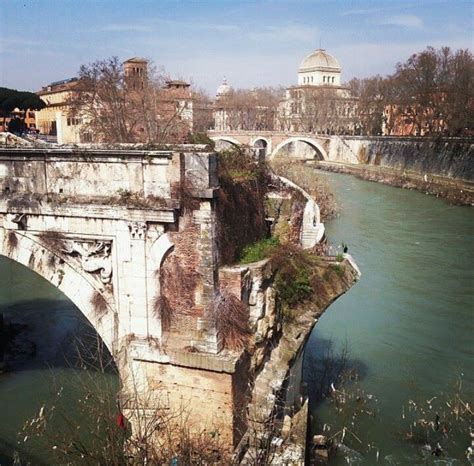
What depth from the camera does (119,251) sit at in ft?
24.1

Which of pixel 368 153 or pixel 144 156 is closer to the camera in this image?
pixel 144 156

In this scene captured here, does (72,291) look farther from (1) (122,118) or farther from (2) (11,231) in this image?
(1) (122,118)

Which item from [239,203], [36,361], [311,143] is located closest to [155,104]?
[36,361]

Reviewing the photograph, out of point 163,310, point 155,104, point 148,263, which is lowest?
point 163,310

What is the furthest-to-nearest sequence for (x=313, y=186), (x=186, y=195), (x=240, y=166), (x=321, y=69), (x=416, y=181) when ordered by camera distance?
→ 1. (x=321, y=69)
2. (x=416, y=181)
3. (x=313, y=186)
4. (x=240, y=166)
5. (x=186, y=195)

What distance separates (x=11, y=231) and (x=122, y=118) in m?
14.8

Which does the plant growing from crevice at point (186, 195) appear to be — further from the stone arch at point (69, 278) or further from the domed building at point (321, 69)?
the domed building at point (321, 69)

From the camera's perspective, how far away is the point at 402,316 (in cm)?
1516

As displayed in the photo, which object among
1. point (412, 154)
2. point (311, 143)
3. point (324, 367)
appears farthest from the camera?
point (311, 143)

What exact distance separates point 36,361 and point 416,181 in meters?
30.9

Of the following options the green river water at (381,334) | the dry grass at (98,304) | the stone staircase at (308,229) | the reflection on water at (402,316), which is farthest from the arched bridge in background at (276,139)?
the dry grass at (98,304)

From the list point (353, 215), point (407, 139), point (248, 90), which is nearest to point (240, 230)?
point (353, 215)

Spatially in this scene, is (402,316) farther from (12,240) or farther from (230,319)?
(12,240)

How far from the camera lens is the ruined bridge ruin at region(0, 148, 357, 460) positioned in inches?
279
